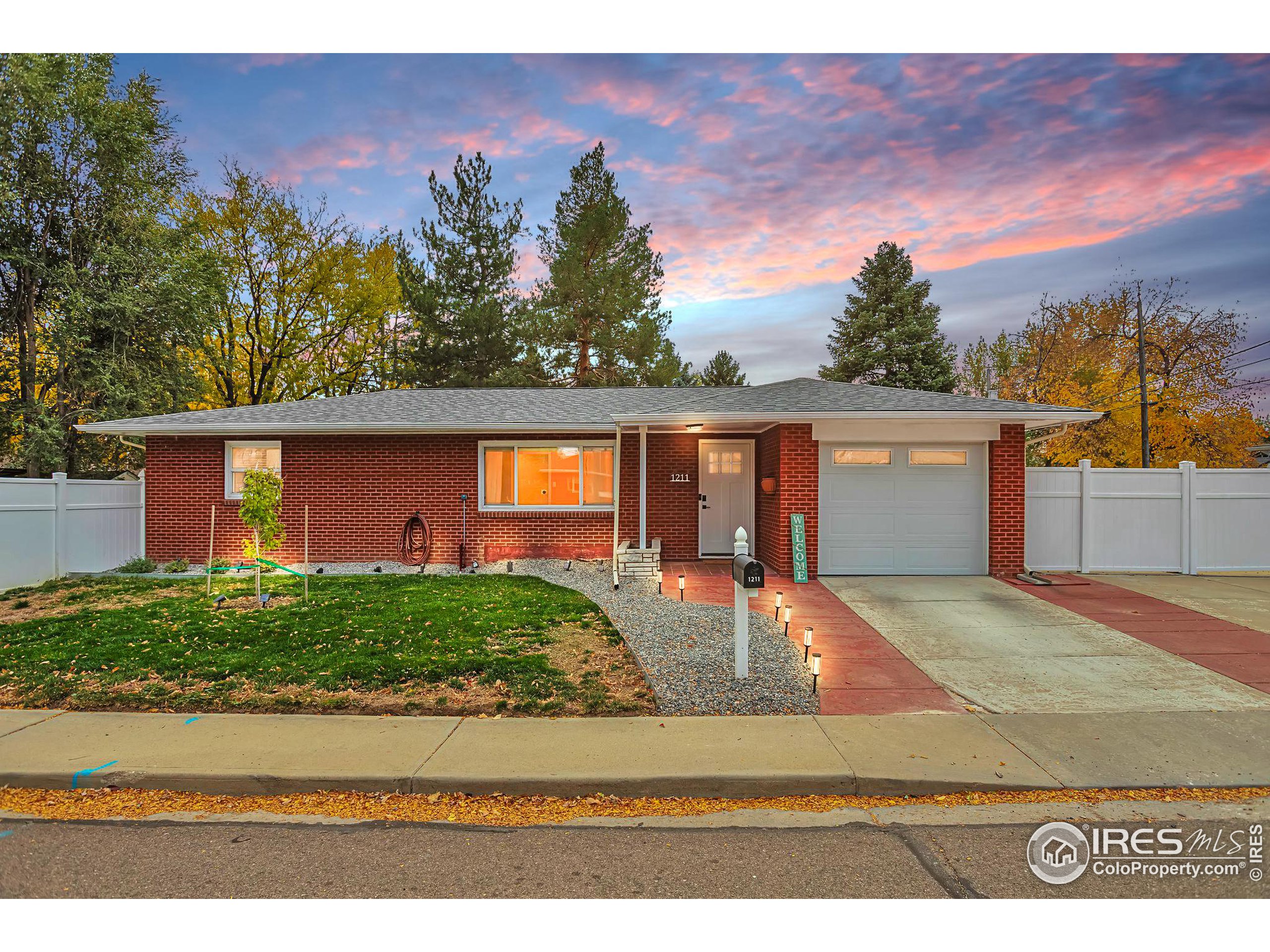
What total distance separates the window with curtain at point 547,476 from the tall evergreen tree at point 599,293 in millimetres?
13525

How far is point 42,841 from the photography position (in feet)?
10.2

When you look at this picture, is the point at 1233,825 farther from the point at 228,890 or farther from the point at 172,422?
the point at 172,422

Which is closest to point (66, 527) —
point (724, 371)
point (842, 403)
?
point (842, 403)

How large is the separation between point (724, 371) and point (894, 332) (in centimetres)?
1106

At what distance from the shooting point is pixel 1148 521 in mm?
10641

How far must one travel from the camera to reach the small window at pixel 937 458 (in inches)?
397

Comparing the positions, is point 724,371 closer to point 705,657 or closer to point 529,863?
point 705,657

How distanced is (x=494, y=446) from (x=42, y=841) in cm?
899

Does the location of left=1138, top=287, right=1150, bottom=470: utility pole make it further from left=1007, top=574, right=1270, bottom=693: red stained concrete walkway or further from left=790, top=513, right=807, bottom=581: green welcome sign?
left=790, top=513, right=807, bottom=581: green welcome sign

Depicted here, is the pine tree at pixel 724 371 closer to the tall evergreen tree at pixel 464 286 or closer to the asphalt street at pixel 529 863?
the tall evergreen tree at pixel 464 286

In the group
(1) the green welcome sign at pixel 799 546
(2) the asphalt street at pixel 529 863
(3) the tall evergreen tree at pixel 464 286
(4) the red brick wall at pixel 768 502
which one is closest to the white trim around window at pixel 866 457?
(4) the red brick wall at pixel 768 502

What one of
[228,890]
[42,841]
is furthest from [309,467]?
[228,890]

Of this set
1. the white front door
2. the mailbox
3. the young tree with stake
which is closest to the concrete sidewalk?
the mailbox

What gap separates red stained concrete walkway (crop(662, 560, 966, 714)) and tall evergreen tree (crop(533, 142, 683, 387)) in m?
16.4
